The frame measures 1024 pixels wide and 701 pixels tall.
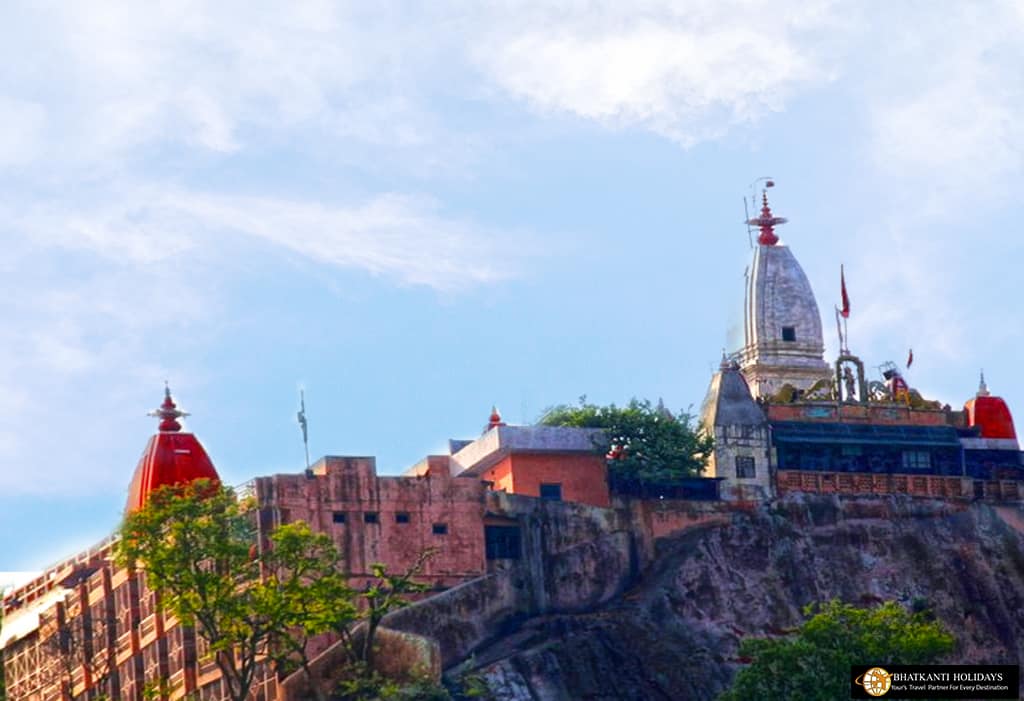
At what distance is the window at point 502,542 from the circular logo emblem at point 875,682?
15.3 metres

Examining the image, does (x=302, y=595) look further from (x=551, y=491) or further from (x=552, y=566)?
(x=551, y=491)

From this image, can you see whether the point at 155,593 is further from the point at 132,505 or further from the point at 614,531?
the point at 614,531

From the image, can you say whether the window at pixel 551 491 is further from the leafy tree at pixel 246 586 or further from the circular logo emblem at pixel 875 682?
the circular logo emblem at pixel 875 682

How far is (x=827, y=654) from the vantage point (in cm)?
8325

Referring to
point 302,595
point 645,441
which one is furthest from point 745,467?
point 302,595

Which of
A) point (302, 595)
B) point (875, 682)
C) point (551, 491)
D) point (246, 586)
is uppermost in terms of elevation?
point (551, 491)

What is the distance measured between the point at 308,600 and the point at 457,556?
27.7 ft

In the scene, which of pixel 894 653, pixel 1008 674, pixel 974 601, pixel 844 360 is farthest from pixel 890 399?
pixel 894 653

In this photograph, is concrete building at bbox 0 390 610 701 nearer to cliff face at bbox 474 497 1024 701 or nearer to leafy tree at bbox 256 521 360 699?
leafy tree at bbox 256 521 360 699

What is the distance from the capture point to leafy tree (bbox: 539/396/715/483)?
9869cm

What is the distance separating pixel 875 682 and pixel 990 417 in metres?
25.7

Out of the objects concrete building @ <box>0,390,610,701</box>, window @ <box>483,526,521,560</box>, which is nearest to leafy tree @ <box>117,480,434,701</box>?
concrete building @ <box>0,390,610,701</box>

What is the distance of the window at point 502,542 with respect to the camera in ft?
310

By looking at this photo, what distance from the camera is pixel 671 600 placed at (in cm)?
9512
